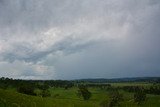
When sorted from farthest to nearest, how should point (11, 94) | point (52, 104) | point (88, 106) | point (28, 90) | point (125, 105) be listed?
point (125, 105), point (28, 90), point (88, 106), point (52, 104), point (11, 94)

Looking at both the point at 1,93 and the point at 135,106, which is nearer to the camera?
the point at 1,93

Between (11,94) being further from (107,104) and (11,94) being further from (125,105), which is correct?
(125,105)

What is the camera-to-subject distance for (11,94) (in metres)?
92.1

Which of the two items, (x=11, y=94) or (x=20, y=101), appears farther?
(x=11, y=94)

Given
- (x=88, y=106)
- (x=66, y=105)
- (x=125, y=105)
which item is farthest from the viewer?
(x=125, y=105)

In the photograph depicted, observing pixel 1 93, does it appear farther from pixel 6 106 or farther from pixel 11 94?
pixel 6 106

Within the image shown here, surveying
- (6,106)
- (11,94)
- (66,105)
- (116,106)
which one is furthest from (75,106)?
(116,106)

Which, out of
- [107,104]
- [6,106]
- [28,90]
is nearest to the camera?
[6,106]

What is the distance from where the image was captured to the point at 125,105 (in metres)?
194

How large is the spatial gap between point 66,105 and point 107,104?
65199mm

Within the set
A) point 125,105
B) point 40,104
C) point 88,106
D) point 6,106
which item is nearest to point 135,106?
point 125,105

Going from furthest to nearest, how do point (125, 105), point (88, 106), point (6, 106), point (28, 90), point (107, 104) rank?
1. point (125, 105)
2. point (107, 104)
3. point (28, 90)
4. point (88, 106)
5. point (6, 106)

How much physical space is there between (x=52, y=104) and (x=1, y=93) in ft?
73.8

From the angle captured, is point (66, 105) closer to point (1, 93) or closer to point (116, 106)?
point (1, 93)
